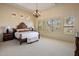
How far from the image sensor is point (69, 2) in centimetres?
196

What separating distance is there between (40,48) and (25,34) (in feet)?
1.32

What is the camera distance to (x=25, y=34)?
78.8 inches

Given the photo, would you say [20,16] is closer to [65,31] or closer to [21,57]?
[21,57]

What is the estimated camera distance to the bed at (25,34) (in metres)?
2.00

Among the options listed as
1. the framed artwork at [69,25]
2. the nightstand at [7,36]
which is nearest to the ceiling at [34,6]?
the framed artwork at [69,25]

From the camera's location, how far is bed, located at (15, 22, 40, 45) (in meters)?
2.00

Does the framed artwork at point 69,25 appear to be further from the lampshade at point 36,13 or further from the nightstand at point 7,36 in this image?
the nightstand at point 7,36

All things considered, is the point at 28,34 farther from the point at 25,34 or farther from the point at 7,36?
the point at 7,36

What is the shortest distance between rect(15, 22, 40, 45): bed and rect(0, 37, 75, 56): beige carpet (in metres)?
0.08

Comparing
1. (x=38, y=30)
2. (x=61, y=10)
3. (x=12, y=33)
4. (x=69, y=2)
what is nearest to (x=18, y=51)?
(x=12, y=33)

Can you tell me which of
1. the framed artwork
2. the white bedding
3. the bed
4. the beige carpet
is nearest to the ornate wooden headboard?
→ the bed

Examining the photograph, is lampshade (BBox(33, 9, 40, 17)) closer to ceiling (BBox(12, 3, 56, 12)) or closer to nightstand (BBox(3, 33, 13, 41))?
ceiling (BBox(12, 3, 56, 12))

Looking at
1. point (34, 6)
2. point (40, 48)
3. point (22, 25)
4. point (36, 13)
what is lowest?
point (40, 48)

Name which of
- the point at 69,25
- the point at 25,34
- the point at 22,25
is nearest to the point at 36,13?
the point at 22,25
